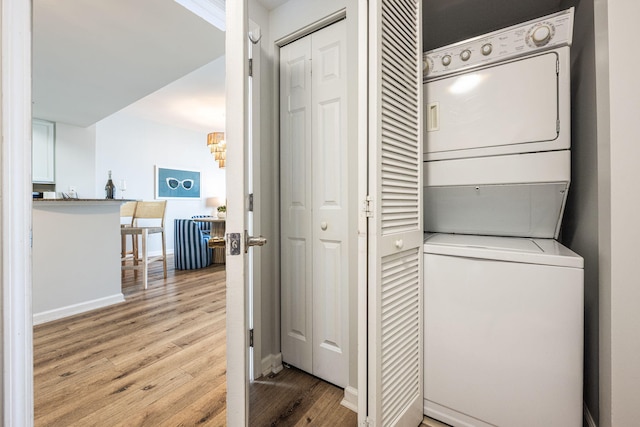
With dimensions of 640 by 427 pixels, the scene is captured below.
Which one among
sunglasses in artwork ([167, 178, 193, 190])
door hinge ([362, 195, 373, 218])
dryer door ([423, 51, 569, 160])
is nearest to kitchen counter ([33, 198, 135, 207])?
sunglasses in artwork ([167, 178, 193, 190])

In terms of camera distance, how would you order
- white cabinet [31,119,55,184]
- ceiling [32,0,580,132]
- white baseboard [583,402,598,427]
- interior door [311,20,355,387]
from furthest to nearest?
white cabinet [31,119,55,184]
ceiling [32,0,580,132]
interior door [311,20,355,387]
white baseboard [583,402,598,427]

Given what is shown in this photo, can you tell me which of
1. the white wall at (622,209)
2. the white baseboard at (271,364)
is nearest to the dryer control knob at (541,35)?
the white wall at (622,209)

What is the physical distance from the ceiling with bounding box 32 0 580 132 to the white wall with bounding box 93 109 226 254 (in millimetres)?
1305

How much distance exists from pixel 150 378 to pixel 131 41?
2.37 meters

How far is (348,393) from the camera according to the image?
1.51 meters

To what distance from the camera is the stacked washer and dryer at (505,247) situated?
3.66 feet

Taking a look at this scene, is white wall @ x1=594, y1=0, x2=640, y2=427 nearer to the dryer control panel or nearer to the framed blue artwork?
the dryer control panel

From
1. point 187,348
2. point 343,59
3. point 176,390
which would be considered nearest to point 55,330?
point 187,348

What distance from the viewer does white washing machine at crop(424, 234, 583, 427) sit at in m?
1.09

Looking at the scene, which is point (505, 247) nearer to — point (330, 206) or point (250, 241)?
point (330, 206)

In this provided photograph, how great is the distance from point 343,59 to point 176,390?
2077mm

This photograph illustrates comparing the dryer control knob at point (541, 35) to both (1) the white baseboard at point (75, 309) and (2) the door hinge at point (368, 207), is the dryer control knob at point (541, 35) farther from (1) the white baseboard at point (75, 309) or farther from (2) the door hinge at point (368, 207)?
(1) the white baseboard at point (75, 309)

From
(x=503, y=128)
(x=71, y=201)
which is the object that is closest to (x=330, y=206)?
(x=503, y=128)

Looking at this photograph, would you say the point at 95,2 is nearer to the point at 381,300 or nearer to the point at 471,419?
the point at 381,300
